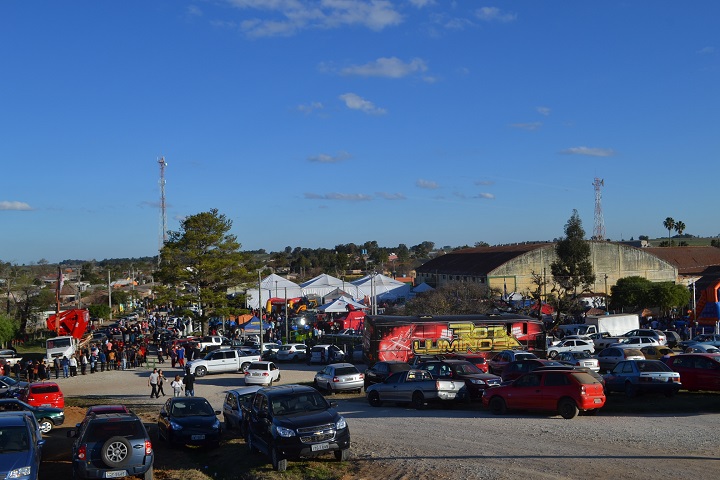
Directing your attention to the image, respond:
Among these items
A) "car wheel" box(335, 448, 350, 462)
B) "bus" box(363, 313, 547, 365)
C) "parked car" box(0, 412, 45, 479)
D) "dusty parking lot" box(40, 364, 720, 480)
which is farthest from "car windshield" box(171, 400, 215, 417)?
"bus" box(363, 313, 547, 365)

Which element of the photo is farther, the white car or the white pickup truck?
the white car

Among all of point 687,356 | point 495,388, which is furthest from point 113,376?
point 687,356

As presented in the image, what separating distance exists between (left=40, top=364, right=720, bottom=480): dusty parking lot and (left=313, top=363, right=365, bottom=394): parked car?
4.41 meters

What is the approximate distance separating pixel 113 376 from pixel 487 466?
106ft

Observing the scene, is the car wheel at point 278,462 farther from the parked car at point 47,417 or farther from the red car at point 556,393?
the parked car at point 47,417

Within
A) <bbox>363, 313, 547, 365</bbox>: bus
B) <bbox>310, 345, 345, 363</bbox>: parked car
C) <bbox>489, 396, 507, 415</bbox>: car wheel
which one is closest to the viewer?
<bbox>489, 396, 507, 415</bbox>: car wheel

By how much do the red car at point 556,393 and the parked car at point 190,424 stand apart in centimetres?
821

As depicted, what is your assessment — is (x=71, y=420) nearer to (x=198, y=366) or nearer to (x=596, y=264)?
(x=198, y=366)

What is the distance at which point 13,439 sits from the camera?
13.4 meters

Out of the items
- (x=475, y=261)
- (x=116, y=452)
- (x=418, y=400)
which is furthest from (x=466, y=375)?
(x=475, y=261)

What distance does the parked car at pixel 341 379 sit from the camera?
93.7ft

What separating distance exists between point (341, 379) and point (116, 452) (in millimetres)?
14915

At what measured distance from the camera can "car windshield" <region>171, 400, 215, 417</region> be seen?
62.6 feet

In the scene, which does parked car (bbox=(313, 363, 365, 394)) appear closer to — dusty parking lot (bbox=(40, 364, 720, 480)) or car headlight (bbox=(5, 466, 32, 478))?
dusty parking lot (bbox=(40, 364, 720, 480))
